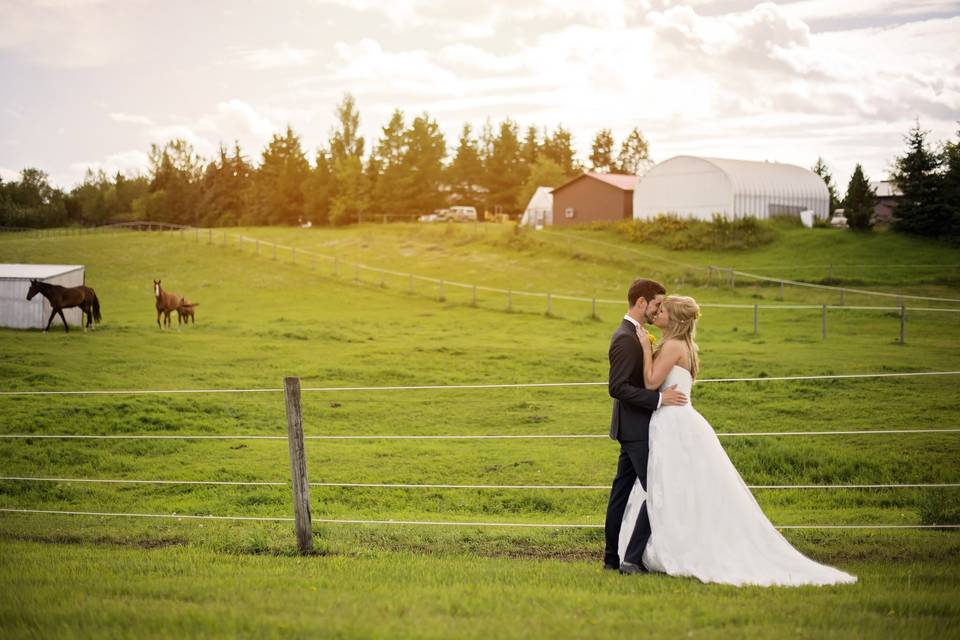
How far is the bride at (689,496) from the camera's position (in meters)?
6.82

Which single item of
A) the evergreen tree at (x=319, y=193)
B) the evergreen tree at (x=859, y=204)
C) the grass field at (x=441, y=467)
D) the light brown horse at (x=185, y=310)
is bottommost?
the grass field at (x=441, y=467)

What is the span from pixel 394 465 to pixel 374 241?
54.6 metres

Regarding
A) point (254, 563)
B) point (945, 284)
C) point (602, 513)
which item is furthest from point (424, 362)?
point (945, 284)

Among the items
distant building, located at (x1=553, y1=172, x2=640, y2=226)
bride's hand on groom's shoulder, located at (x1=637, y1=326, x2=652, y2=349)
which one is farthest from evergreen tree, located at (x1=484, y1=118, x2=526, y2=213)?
bride's hand on groom's shoulder, located at (x1=637, y1=326, x2=652, y2=349)

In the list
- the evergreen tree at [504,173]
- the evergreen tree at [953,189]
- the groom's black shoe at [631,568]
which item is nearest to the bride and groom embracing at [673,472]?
the groom's black shoe at [631,568]

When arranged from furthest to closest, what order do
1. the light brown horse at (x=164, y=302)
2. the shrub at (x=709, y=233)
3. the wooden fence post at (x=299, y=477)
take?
the shrub at (x=709, y=233)
the light brown horse at (x=164, y=302)
the wooden fence post at (x=299, y=477)

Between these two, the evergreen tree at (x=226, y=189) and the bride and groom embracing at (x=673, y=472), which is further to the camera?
the evergreen tree at (x=226, y=189)

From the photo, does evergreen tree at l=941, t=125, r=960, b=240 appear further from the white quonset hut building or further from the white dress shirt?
the white dress shirt

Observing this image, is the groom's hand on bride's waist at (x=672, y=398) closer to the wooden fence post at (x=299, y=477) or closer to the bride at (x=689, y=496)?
the bride at (x=689, y=496)

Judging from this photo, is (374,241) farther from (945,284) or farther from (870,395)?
(870,395)

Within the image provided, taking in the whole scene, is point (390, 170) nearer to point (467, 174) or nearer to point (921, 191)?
point (467, 174)

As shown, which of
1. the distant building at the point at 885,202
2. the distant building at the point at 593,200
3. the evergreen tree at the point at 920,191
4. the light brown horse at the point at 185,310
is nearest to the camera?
the light brown horse at the point at 185,310

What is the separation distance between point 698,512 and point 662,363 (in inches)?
51.0

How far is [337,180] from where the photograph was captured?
293ft
